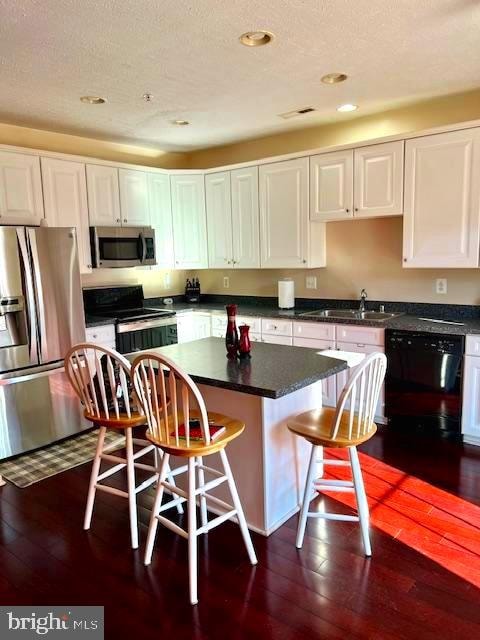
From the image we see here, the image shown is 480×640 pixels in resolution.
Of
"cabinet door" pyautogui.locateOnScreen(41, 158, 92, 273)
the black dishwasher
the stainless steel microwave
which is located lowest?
the black dishwasher

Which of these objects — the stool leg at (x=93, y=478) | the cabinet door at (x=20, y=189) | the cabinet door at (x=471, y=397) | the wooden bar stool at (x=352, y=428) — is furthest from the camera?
the cabinet door at (x=20, y=189)

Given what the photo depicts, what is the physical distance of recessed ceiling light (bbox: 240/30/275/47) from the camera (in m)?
2.41

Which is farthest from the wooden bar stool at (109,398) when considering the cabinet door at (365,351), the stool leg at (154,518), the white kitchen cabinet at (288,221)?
the white kitchen cabinet at (288,221)

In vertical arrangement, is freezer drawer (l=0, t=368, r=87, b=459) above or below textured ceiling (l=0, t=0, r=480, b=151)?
below

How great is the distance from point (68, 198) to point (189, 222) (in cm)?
137

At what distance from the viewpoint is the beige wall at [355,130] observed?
357cm

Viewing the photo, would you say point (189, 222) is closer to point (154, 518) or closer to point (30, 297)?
point (30, 297)

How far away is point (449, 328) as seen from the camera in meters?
3.31

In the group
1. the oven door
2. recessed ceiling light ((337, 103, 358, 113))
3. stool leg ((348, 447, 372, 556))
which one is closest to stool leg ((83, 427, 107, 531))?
stool leg ((348, 447, 372, 556))

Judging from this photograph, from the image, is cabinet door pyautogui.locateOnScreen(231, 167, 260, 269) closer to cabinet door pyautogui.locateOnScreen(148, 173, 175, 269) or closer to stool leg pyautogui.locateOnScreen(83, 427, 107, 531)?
cabinet door pyautogui.locateOnScreen(148, 173, 175, 269)

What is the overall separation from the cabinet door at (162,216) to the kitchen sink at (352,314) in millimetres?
1637

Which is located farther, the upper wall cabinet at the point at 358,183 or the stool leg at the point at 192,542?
the upper wall cabinet at the point at 358,183

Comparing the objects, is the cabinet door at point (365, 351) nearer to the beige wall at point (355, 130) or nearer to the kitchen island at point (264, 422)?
the kitchen island at point (264, 422)

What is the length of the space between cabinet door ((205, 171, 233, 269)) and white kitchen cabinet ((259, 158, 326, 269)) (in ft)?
1.38
